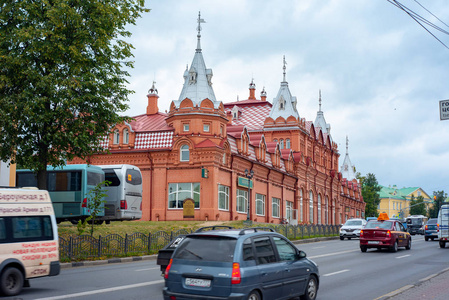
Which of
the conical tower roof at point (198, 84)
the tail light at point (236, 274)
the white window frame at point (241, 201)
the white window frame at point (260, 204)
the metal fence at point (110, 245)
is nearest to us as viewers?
the tail light at point (236, 274)

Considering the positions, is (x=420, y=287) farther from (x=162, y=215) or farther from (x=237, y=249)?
(x=162, y=215)

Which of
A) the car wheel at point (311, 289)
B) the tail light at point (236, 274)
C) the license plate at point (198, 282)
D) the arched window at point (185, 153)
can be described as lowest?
the car wheel at point (311, 289)

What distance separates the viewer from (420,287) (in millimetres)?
12102

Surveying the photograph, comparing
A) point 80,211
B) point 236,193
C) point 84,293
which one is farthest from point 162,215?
point 84,293

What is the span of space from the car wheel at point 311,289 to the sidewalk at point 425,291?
52.8 inches

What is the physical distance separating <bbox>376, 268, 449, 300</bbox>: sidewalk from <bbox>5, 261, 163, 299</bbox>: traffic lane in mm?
5205

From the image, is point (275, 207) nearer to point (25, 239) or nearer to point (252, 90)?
point (252, 90)

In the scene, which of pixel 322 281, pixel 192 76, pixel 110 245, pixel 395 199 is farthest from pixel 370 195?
→ pixel 322 281

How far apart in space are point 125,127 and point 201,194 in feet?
31.4

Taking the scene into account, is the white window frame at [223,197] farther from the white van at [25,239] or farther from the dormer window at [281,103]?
the white van at [25,239]

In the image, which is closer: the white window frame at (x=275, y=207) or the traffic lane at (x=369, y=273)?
the traffic lane at (x=369, y=273)

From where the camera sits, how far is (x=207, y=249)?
8.52m

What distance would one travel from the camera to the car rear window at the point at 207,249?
8.35 meters

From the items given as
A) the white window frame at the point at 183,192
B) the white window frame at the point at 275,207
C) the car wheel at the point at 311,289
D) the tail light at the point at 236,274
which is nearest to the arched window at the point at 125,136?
the white window frame at the point at 183,192
